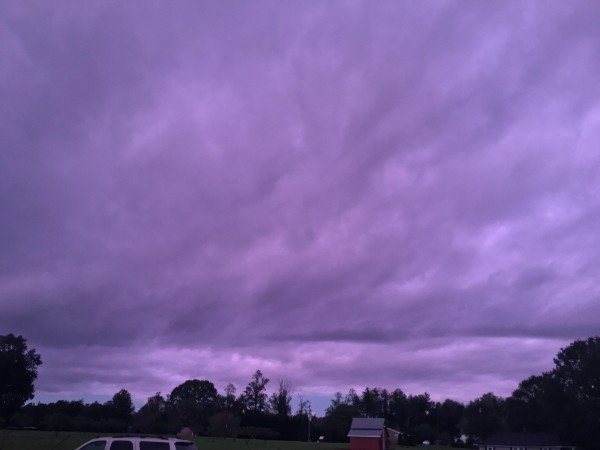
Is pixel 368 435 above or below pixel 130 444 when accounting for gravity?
above

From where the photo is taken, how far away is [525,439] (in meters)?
115

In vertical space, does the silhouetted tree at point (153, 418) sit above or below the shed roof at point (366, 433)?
above

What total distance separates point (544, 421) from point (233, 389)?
84340mm

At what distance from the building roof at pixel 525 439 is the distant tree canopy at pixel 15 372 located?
274ft

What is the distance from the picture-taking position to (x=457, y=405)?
163875 millimetres

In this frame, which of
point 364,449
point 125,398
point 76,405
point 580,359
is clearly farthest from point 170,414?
point 580,359

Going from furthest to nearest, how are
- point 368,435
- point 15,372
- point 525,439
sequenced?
point 525,439 < point 368,435 < point 15,372

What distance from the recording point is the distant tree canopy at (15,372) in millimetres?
76562

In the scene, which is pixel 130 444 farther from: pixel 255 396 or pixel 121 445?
pixel 255 396

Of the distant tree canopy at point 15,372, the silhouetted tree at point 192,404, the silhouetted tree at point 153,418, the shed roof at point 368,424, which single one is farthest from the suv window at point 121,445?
the silhouetted tree at point 192,404

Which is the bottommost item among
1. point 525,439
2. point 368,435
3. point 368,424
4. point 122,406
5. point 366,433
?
point 525,439

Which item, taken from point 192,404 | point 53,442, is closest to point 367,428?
point 53,442

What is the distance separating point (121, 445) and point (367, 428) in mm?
83003

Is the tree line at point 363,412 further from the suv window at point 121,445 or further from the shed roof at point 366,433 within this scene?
the suv window at point 121,445
